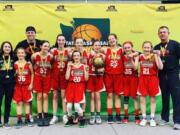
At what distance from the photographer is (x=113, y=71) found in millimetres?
8000

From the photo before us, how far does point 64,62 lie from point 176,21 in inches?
110

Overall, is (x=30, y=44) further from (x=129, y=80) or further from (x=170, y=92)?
(x=170, y=92)

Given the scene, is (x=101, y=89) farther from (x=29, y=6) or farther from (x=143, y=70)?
(x=29, y=6)

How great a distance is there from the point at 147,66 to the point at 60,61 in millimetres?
1732

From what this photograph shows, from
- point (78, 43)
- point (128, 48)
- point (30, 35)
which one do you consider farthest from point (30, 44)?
point (128, 48)

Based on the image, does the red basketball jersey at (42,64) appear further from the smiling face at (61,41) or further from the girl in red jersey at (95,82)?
the girl in red jersey at (95,82)

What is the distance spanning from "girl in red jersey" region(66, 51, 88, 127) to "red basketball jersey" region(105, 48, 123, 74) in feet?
1.73

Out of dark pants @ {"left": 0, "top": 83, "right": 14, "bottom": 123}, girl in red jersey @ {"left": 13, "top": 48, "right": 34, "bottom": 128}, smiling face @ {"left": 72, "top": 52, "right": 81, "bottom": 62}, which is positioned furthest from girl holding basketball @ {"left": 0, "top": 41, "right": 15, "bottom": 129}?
smiling face @ {"left": 72, "top": 52, "right": 81, "bottom": 62}

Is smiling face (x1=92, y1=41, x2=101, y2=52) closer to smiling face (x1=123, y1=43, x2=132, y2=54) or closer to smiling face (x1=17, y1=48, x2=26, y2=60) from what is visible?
smiling face (x1=123, y1=43, x2=132, y2=54)

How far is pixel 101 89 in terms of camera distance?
8.02 meters

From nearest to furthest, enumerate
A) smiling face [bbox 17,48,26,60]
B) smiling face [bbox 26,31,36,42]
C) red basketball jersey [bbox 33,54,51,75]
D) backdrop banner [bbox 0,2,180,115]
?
smiling face [bbox 17,48,26,60]
red basketball jersey [bbox 33,54,51,75]
smiling face [bbox 26,31,36,42]
backdrop banner [bbox 0,2,180,115]

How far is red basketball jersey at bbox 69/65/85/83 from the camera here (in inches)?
303

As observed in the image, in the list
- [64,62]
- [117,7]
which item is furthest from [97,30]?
[64,62]

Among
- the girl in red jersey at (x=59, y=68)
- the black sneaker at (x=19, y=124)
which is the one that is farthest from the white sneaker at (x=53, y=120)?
the black sneaker at (x=19, y=124)
